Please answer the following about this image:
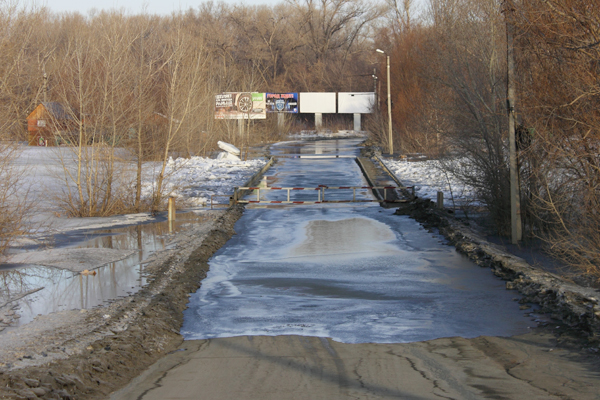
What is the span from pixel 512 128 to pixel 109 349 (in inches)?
354

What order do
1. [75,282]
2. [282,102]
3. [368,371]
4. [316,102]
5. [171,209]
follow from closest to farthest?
[368,371]
[75,282]
[171,209]
[282,102]
[316,102]

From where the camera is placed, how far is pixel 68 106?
16.7 metres

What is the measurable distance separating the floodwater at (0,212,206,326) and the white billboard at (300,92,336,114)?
63569 mm

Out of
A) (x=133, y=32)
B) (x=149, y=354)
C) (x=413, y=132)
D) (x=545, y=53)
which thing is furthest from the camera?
(x=413, y=132)

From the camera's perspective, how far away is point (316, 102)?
76.2 metres

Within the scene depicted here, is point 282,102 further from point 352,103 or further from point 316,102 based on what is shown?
point 352,103

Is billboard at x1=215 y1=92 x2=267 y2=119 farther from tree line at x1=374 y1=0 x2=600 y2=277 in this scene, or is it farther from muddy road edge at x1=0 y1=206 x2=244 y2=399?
muddy road edge at x1=0 y1=206 x2=244 y2=399

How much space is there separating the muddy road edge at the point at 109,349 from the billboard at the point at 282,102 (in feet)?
196

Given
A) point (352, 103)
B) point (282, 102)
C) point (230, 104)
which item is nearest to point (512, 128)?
point (230, 104)

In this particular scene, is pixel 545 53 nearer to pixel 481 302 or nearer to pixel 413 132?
pixel 481 302

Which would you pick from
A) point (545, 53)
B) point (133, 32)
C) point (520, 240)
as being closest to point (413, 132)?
point (133, 32)

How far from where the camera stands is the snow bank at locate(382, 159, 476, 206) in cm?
1999

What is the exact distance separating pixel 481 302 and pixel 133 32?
1375 cm

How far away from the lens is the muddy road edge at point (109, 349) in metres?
5.42
